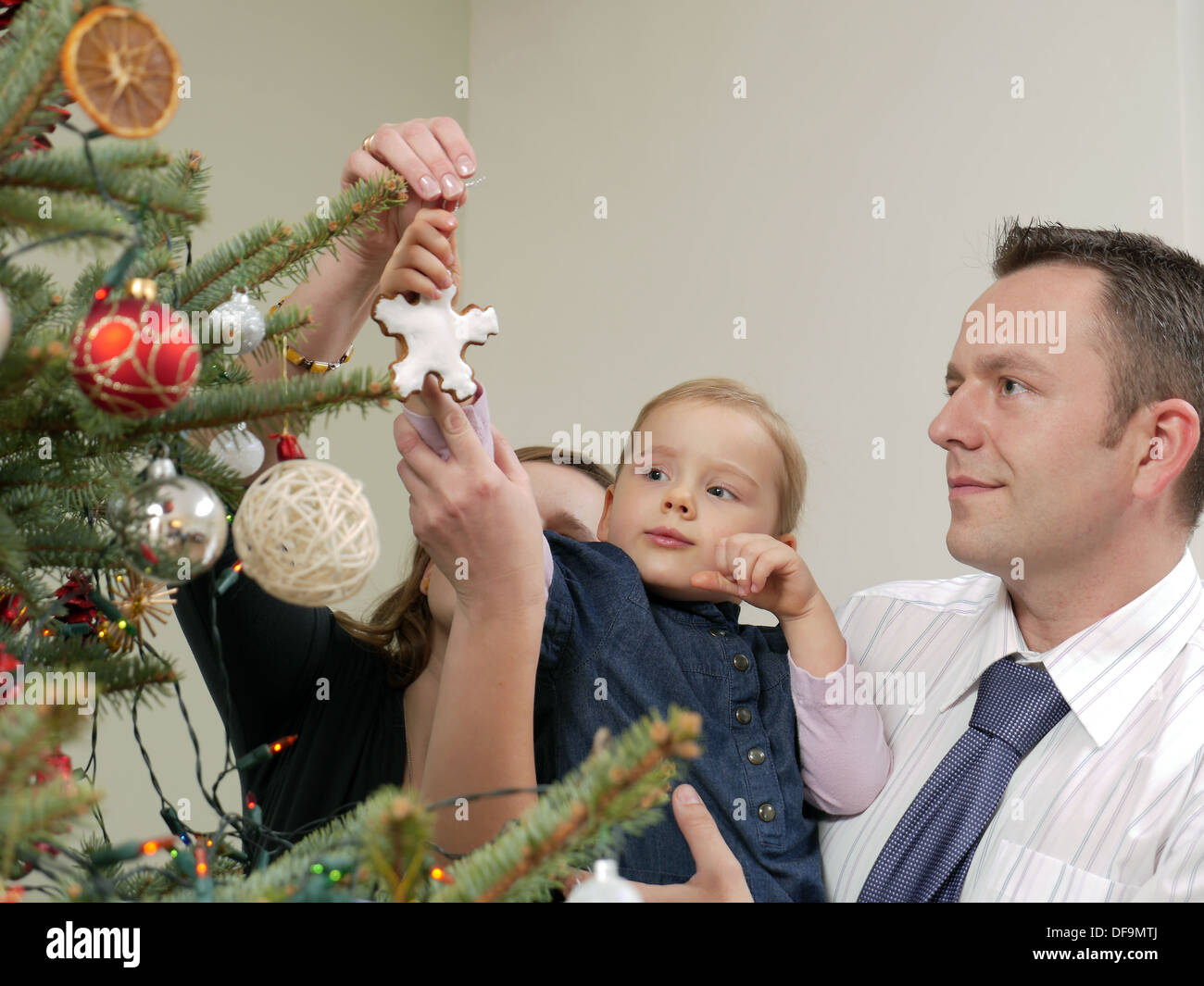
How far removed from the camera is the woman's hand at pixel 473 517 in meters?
1.04

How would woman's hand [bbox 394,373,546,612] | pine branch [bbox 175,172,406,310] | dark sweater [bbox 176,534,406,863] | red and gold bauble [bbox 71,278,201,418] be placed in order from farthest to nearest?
dark sweater [bbox 176,534,406,863]
woman's hand [bbox 394,373,546,612]
pine branch [bbox 175,172,406,310]
red and gold bauble [bbox 71,278,201,418]

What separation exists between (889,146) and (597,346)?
3.11 feet

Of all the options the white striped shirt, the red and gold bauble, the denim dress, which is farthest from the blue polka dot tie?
the red and gold bauble

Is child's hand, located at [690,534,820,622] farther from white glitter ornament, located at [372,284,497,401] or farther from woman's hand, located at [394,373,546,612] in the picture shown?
white glitter ornament, located at [372,284,497,401]

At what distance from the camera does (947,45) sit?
269 cm

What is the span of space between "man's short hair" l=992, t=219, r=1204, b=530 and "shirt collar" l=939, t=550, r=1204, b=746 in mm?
181

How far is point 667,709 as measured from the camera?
1270mm

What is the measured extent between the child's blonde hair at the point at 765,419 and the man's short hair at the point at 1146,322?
40cm

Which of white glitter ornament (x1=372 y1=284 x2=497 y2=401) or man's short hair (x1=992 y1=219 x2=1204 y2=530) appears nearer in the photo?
white glitter ornament (x1=372 y1=284 x2=497 y2=401)

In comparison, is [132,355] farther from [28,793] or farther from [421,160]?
[421,160]

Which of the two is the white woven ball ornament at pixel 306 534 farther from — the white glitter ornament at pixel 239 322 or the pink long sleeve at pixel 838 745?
the pink long sleeve at pixel 838 745

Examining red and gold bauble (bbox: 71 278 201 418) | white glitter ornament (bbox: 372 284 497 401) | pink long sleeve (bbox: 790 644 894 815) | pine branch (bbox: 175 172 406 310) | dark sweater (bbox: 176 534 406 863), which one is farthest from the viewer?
pink long sleeve (bbox: 790 644 894 815)

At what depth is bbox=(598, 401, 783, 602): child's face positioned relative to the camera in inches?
56.0
